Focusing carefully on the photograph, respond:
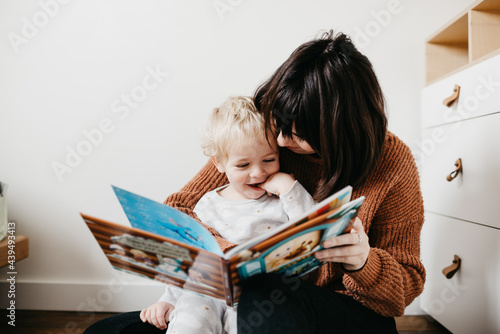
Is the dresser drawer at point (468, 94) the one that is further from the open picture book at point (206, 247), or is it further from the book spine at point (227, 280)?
the book spine at point (227, 280)

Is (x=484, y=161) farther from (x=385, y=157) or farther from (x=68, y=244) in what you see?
(x=68, y=244)

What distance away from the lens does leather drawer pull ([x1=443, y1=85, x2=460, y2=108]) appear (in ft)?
3.65

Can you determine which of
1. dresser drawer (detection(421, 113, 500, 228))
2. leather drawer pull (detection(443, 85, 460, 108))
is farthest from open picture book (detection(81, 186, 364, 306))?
leather drawer pull (detection(443, 85, 460, 108))

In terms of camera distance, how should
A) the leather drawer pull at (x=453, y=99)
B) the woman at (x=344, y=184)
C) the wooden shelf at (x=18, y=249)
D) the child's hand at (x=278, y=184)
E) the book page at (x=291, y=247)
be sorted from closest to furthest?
the book page at (x=291, y=247) → the woman at (x=344, y=184) → the child's hand at (x=278, y=184) → the leather drawer pull at (x=453, y=99) → the wooden shelf at (x=18, y=249)

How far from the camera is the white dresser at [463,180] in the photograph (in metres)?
0.99

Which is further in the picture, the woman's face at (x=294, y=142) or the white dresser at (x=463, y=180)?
the white dresser at (x=463, y=180)

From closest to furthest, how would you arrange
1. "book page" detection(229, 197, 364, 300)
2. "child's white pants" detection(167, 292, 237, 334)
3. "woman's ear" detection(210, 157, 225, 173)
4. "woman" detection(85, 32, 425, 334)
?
1. "book page" detection(229, 197, 364, 300)
2. "woman" detection(85, 32, 425, 334)
3. "child's white pants" detection(167, 292, 237, 334)
4. "woman's ear" detection(210, 157, 225, 173)

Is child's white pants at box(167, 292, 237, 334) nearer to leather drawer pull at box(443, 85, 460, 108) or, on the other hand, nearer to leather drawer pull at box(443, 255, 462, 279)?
leather drawer pull at box(443, 255, 462, 279)

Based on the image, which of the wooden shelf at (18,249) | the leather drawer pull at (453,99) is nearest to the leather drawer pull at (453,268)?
the leather drawer pull at (453,99)

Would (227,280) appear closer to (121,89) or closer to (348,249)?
(348,249)

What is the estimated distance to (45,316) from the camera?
1518 mm

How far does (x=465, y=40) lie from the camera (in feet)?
4.36

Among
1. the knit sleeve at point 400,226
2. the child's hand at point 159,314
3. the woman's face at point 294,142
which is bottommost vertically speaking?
the child's hand at point 159,314

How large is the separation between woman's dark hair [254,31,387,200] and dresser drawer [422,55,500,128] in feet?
1.14
